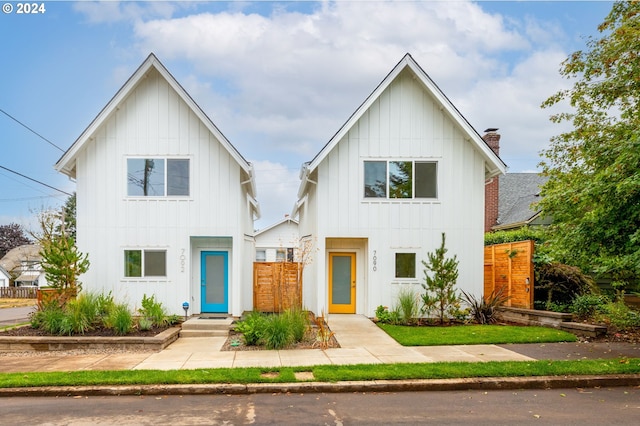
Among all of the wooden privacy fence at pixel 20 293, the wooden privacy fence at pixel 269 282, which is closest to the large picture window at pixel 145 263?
the wooden privacy fence at pixel 269 282

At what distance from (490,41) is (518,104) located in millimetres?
5741

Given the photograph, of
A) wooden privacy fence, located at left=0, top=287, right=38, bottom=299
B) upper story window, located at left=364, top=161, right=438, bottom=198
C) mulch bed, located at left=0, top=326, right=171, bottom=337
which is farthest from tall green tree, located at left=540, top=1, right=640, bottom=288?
wooden privacy fence, located at left=0, top=287, right=38, bottom=299

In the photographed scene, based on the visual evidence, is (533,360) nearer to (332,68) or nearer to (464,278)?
(464,278)

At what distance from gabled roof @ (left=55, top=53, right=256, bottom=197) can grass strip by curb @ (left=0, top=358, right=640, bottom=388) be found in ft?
25.0

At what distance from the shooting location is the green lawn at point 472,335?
11117 millimetres

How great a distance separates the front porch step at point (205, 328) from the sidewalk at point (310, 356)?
997mm

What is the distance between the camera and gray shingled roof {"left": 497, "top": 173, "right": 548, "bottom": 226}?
70.8 ft

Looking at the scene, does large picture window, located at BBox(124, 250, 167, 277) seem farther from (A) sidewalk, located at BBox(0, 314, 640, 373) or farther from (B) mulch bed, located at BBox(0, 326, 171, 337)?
(A) sidewalk, located at BBox(0, 314, 640, 373)

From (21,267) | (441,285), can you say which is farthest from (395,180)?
(21,267)

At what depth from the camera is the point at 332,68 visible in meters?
18.2

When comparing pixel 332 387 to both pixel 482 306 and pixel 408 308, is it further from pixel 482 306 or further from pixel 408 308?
pixel 482 306

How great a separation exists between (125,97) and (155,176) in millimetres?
2595

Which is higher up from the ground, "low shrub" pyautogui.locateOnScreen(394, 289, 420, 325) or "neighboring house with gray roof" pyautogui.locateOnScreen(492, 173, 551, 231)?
"neighboring house with gray roof" pyautogui.locateOnScreen(492, 173, 551, 231)

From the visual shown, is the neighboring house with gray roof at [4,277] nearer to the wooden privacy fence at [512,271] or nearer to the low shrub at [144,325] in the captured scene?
the low shrub at [144,325]
